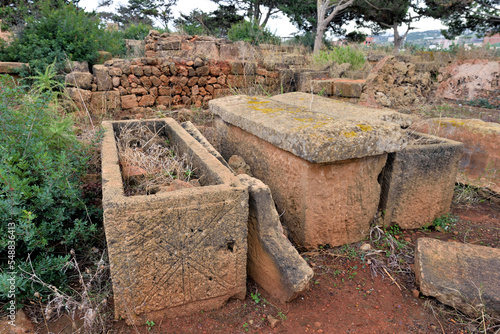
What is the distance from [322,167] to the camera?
86.7 inches

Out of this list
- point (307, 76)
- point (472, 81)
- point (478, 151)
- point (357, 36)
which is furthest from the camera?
point (357, 36)

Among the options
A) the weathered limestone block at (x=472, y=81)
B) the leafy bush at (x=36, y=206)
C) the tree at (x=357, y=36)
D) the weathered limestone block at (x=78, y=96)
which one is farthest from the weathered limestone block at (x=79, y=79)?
the tree at (x=357, y=36)

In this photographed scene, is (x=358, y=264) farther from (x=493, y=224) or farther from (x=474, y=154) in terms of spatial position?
(x=474, y=154)

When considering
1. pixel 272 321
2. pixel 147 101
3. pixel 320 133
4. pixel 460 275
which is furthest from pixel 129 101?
→ pixel 460 275

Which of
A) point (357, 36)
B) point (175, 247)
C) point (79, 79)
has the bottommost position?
point (175, 247)

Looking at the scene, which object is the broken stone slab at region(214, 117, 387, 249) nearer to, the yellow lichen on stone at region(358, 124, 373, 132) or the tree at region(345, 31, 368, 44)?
the yellow lichen on stone at region(358, 124, 373, 132)

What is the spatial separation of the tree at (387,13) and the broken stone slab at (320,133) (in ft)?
59.2

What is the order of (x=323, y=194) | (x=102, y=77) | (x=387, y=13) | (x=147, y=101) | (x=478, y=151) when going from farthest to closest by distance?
(x=387, y=13)
(x=147, y=101)
(x=102, y=77)
(x=478, y=151)
(x=323, y=194)

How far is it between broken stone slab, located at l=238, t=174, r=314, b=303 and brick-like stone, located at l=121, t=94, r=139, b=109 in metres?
Answer: 4.72

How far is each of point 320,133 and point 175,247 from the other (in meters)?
1.13

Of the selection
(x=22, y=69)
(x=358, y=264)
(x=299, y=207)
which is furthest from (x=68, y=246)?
(x=22, y=69)

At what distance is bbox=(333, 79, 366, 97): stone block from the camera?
17.2 ft

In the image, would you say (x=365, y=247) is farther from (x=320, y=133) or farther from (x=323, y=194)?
(x=320, y=133)

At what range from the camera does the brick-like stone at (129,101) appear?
6043mm
